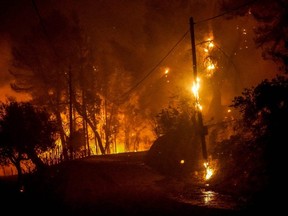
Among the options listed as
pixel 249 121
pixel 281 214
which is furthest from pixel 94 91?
pixel 281 214

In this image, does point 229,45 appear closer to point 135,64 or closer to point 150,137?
point 135,64

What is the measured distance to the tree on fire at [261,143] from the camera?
13531 mm

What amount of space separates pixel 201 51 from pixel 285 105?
32.3 metres

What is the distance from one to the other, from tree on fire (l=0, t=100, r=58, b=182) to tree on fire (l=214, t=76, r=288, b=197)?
50.7 ft

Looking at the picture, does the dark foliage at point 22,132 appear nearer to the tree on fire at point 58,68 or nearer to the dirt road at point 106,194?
the dirt road at point 106,194

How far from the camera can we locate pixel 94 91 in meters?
50.5

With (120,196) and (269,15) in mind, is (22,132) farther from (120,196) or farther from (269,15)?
(269,15)

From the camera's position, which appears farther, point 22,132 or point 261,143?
point 22,132

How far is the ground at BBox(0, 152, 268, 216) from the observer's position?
40.6ft

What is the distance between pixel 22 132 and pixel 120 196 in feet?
46.8

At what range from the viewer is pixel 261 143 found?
48.7ft

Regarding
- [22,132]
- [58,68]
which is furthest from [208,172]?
[58,68]

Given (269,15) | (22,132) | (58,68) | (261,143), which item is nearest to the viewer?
(261,143)

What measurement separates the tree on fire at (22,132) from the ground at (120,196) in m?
4.44
